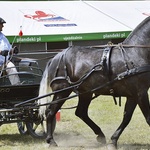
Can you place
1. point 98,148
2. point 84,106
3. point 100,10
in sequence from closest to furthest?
point 98,148 < point 84,106 < point 100,10

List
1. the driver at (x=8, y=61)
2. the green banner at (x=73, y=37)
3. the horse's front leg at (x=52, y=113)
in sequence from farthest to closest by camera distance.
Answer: the green banner at (x=73, y=37) → the driver at (x=8, y=61) → the horse's front leg at (x=52, y=113)

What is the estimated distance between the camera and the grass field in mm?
7270

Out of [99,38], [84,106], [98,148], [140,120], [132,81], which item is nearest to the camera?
[132,81]

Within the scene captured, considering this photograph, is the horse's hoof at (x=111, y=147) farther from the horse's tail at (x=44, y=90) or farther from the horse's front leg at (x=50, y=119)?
the horse's tail at (x=44, y=90)

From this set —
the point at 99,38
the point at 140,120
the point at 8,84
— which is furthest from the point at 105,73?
the point at 99,38

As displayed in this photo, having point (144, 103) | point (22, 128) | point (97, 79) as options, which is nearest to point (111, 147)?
point (144, 103)

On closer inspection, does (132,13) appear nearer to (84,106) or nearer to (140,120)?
(140,120)

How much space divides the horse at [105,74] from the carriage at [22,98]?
25 centimetres

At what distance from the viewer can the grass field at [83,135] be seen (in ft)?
23.9

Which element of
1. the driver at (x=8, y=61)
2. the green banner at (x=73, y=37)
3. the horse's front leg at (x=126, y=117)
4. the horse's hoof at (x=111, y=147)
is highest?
the driver at (x=8, y=61)

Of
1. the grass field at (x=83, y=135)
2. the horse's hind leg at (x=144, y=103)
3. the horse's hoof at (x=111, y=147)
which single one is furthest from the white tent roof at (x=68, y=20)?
the horse's hind leg at (x=144, y=103)

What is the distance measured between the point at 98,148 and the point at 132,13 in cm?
1310

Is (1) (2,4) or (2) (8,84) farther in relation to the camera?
(1) (2,4)

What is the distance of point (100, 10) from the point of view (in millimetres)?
19297
